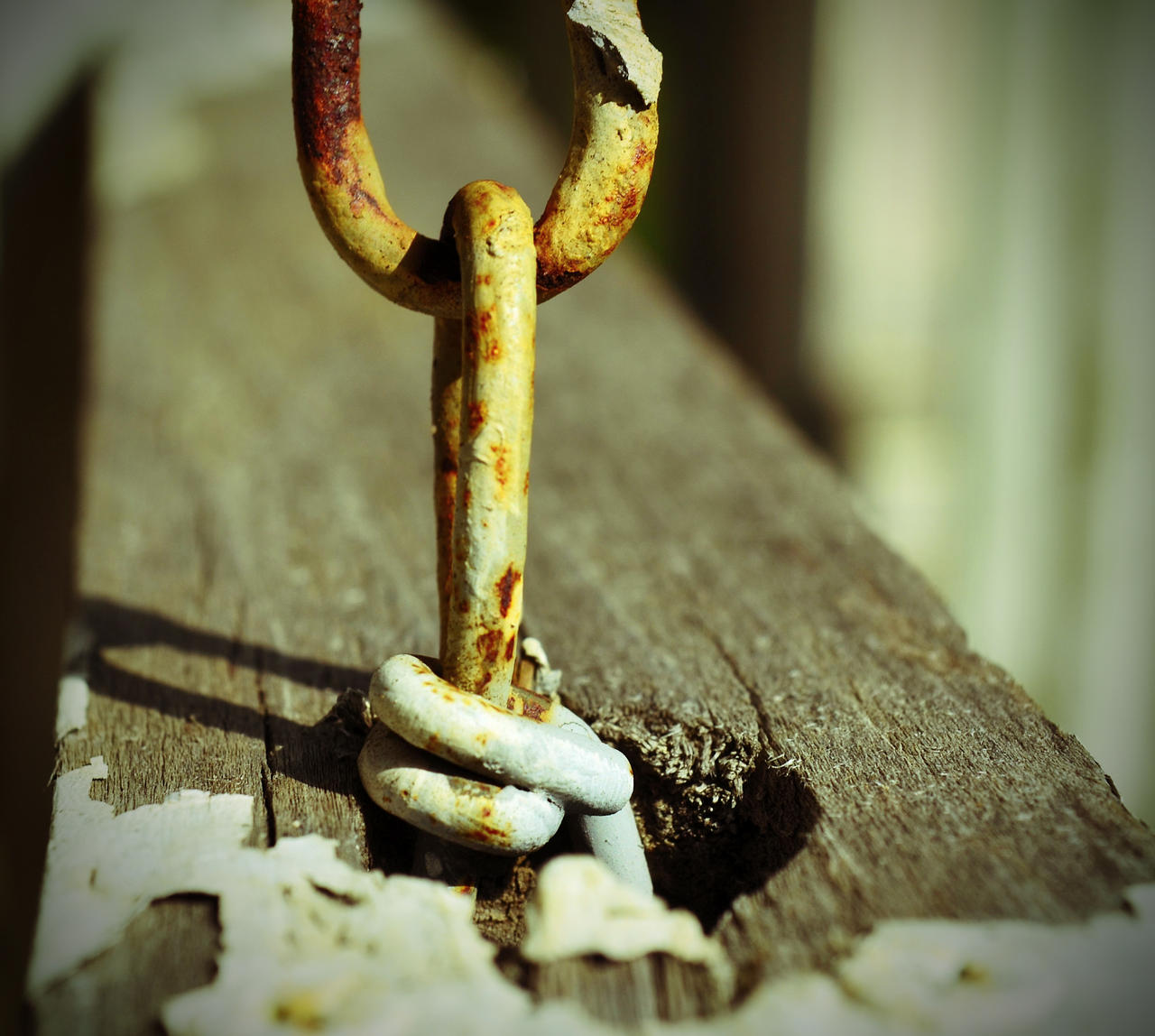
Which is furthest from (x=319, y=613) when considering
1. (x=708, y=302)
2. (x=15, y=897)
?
(x=708, y=302)

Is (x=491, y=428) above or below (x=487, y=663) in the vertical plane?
above

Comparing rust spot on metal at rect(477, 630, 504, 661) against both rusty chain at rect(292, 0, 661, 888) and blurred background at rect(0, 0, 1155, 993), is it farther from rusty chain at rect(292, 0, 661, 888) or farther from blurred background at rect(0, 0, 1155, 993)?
blurred background at rect(0, 0, 1155, 993)

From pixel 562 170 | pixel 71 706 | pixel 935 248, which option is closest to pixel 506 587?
pixel 562 170

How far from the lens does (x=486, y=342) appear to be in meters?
0.72

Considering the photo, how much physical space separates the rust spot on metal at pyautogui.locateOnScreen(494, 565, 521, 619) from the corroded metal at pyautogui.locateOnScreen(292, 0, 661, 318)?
0.71 feet

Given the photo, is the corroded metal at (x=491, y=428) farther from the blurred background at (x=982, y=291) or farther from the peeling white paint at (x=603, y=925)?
the blurred background at (x=982, y=291)

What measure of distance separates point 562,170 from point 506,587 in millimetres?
314

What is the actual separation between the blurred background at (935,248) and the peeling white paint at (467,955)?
2220 millimetres

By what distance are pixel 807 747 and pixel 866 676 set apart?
156mm

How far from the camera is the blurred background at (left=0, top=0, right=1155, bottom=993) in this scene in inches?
119

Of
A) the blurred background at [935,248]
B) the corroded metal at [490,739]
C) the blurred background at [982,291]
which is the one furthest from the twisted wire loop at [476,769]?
the blurred background at [982,291]

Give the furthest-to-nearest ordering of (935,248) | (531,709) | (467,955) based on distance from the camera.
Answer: (935,248) < (531,709) < (467,955)

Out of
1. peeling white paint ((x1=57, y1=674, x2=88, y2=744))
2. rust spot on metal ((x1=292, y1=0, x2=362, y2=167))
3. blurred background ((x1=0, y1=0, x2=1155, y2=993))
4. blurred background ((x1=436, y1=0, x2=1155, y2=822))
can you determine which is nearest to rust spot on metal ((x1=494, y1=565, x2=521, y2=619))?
rust spot on metal ((x1=292, y1=0, x2=362, y2=167))

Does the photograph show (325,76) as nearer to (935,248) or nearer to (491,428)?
(491,428)
